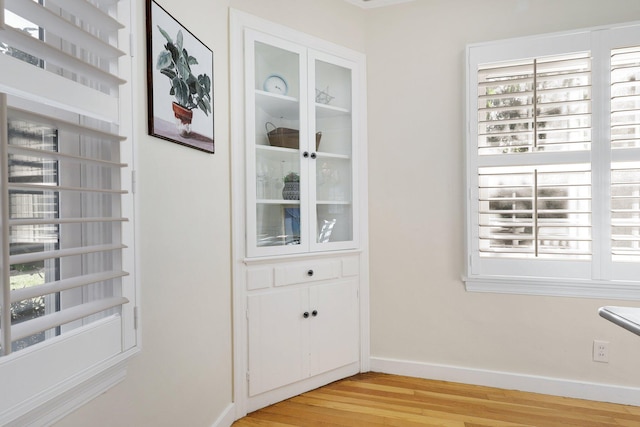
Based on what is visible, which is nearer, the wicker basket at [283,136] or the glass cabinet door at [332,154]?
the wicker basket at [283,136]

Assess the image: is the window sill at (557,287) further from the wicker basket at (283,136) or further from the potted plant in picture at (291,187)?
the wicker basket at (283,136)

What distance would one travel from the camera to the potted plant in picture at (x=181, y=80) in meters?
1.47

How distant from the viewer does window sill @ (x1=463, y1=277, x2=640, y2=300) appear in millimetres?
2170

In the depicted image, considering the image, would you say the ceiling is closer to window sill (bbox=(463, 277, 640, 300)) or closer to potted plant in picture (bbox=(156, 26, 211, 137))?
potted plant in picture (bbox=(156, 26, 211, 137))

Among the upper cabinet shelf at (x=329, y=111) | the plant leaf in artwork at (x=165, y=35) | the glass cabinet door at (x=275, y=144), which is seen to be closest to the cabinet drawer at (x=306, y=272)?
the glass cabinet door at (x=275, y=144)

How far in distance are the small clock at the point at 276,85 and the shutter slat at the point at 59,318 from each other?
4.95ft

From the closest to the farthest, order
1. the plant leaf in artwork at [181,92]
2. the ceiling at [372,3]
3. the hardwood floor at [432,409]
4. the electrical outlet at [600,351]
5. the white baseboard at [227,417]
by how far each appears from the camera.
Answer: the plant leaf in artwork at [181,92]
the white baseboard at [227,417]
the hardwood floor at [432,409]
the electrical outlet at [600,351]
the ceiling at [372,3]

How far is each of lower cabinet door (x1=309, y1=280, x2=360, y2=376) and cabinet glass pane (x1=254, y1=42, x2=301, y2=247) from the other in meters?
0.44

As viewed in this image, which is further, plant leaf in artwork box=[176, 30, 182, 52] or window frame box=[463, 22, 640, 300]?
window frame box=[463, 22, 640, 300]

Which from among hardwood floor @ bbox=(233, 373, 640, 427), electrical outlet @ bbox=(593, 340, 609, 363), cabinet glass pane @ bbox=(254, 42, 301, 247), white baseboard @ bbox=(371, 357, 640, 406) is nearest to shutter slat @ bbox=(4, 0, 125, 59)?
cabinet glass pane @ bbox=(254, 42, 301, 247)

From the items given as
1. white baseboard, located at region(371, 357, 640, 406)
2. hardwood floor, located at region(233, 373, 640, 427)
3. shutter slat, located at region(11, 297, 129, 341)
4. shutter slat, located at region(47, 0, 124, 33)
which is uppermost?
shutter slat, located at region(47, 0, 124, 33)

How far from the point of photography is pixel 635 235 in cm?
213

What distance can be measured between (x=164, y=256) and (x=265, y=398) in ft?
3.93

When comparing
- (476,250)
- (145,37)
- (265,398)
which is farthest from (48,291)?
(476,250)
